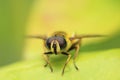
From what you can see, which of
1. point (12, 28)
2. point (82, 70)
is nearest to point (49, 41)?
point (82, 70)

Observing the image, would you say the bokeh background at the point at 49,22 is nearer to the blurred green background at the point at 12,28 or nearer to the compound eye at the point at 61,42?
the blurred green background at the point at 12,28

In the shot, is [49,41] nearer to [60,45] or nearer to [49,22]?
[60,45]

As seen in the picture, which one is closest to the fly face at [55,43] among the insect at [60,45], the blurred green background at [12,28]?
the insect at [60,45]

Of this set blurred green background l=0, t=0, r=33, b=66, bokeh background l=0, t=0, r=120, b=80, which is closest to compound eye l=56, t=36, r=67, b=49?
bokeh background l=0, t=0, r=120, b=80

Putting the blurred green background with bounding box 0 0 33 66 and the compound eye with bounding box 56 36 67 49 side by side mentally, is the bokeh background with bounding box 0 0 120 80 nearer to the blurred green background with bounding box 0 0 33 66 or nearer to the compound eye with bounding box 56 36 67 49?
the blurred green background with bounding box 0 0 33 66

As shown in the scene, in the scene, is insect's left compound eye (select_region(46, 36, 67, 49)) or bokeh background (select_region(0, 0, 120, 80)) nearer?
insect's left compound eye (select_region(46, 36, 67, 49))

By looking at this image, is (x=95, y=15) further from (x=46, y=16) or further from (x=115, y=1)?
(x=46, y=16)
